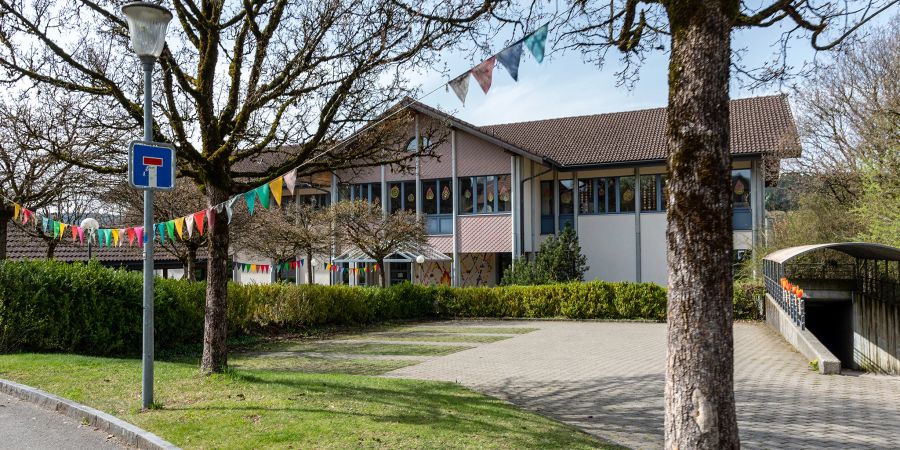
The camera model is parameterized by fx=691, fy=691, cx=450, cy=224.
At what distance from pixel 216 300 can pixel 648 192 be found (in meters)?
23.2

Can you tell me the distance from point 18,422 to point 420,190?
2466cm

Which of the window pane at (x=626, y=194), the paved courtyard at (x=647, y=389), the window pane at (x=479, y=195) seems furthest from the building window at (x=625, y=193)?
the paved courtyard at (x=647, y=389)

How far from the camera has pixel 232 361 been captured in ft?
45.5

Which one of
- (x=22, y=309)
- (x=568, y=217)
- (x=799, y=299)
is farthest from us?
(x=568, y=217)

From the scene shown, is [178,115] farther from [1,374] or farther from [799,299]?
[799,299]

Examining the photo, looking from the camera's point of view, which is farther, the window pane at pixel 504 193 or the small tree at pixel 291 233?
the window pane at pixel 504 193

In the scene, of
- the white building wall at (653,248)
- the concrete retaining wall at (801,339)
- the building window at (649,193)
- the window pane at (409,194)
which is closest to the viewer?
the concrete retaining wall at (801,339)

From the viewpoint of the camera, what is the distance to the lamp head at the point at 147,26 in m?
7.31

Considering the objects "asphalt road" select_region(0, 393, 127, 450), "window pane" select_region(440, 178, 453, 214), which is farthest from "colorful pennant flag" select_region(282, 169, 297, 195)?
"window pane" select_region(440, 178, 453, 214)

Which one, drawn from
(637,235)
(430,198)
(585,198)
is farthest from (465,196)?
(637,235)

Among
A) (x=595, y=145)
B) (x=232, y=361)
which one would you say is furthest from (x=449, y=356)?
(x=595, y=145)

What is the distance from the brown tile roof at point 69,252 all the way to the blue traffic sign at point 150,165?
17028 mm

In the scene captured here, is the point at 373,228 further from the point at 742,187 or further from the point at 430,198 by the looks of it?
the point at 742,187

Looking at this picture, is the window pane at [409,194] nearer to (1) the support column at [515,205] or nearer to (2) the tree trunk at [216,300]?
(1) the support column at [515,205]
